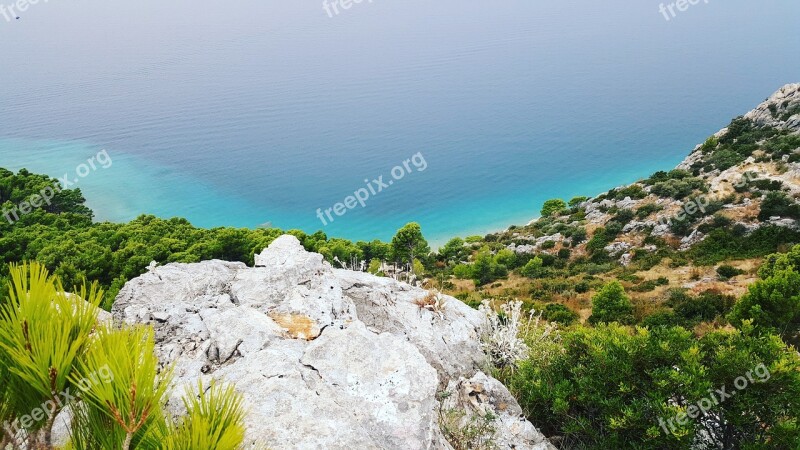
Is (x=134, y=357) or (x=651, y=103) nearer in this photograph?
(x=134, y=357)

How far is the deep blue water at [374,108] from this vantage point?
59.0 meters

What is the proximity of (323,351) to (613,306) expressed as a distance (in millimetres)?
18232

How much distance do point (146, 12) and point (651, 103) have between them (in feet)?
532

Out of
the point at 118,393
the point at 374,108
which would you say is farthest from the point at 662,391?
the point at 374,108

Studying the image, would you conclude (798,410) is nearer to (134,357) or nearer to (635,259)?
(134,357)

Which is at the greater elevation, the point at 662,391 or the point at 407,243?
the point at 407,243

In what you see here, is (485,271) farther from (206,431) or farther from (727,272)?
(206,431)

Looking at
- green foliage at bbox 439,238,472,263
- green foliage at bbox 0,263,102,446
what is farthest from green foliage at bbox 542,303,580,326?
green foliage at bbox 0,263,102,446

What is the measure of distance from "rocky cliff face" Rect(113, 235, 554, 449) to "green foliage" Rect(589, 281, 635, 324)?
44.7 ft

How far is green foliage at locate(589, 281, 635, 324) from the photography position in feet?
67.2

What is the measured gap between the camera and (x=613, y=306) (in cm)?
2062

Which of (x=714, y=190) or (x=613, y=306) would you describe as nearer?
(x=613, y=306)

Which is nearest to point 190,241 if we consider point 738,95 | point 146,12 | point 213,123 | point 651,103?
point 213,123

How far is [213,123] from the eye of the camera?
7638 cm
